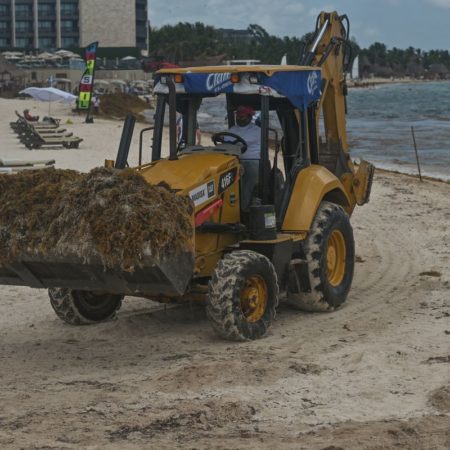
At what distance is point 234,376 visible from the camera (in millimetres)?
7430

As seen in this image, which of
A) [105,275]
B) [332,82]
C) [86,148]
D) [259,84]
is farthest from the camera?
[86,148]

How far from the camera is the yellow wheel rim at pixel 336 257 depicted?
33.2 feet

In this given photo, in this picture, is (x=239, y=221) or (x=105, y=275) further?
(x=239, y=221)

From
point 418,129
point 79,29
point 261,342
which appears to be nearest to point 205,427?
point 261,342

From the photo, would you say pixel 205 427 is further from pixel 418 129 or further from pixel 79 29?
pixel 79 29

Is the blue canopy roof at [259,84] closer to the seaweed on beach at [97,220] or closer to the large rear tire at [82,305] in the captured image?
the seaweed on beach at [97,220]

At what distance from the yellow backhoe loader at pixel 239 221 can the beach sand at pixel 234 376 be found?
323 mm

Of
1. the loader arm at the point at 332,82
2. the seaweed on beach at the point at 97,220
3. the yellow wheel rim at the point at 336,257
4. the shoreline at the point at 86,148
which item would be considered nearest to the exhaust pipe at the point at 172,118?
the seaweed on beach at the point at 97,220

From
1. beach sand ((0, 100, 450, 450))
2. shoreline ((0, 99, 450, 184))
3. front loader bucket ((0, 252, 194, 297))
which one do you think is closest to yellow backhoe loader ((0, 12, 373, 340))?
front loader bucket ((0, 252, 194, 297))

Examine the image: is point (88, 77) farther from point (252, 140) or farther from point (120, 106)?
point (252, 140)

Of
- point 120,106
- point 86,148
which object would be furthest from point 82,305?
point 120,106

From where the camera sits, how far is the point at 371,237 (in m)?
14.8

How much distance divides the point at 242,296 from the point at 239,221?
0.94 m

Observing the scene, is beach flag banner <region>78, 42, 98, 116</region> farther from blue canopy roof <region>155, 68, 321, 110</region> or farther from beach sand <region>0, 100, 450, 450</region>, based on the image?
blue canopy roof <region>155, 68, 321, 110</region>
